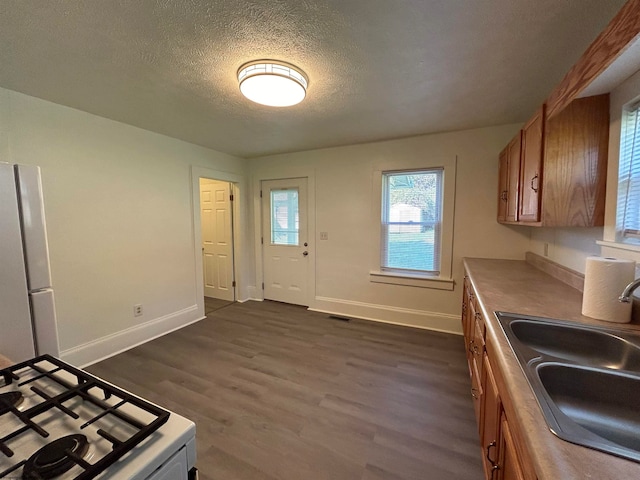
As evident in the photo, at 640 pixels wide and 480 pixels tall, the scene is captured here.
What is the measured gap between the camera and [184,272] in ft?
11.4

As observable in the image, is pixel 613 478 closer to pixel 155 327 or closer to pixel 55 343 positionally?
pixel 55 343

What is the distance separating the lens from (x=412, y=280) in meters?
3.37

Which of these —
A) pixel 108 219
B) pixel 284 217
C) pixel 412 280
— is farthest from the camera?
pixel 284 217

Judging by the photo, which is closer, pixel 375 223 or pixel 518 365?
pixel 518 365

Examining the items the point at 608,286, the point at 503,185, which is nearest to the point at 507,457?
the point at 608,286

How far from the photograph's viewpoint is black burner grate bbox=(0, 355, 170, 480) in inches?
22.1

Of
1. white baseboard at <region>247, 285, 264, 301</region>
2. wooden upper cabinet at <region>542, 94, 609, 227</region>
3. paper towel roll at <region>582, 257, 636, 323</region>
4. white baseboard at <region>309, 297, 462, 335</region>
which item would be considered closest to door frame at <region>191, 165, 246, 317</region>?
white baseboard at <region>247, 285, 264, 301</region>

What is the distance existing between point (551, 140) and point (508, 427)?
170 centimetres

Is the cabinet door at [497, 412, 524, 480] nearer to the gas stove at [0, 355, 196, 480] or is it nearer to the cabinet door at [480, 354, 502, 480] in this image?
the cabinet door at [480, 354, 502, 480]

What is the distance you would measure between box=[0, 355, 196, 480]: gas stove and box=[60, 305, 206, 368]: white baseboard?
A: 2114mm

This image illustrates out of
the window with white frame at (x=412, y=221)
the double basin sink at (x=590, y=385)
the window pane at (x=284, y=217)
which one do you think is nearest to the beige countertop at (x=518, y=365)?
the double basin sink at (x=590, y=385)

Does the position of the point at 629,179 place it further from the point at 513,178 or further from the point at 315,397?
the point at 315,397

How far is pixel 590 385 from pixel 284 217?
3.78 meters

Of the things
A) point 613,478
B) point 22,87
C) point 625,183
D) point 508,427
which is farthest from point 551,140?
point 22,87
